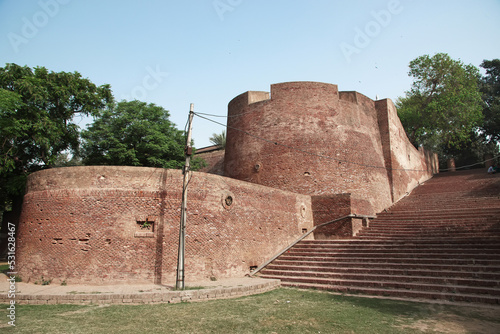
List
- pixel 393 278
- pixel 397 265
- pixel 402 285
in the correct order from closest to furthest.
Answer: pixel 402 285 < pixel 393 278 < pixel 397 265

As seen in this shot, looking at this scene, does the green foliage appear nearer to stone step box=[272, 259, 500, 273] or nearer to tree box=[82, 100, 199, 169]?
tree box=[82, 100, 199, 169]

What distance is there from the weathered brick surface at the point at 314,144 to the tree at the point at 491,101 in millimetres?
21020

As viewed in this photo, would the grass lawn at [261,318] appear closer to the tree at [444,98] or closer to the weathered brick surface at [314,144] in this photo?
the weathered brick surface at [314,144]

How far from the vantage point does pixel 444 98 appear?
82.1 feet

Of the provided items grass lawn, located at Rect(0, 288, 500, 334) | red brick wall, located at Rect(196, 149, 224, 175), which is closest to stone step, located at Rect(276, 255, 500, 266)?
grass lawn, located at Rect(0, 288, 500, 334)

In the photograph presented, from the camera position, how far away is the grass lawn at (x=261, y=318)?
5289 mm

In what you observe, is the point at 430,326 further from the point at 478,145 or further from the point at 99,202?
the point at 478,145

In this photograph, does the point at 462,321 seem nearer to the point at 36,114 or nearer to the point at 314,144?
the point at 314,144

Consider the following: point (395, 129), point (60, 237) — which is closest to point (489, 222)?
point (395, 129)

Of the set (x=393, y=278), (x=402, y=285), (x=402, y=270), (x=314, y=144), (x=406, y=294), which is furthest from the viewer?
(x=314, y=144)

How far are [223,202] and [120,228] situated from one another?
3.26 metres

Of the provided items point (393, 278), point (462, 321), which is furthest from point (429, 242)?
point (462, 321)

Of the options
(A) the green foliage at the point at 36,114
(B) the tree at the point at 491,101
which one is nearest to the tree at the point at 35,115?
(A) the green foliage at the point at 36,114

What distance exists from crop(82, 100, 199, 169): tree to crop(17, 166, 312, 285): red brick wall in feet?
18.3
